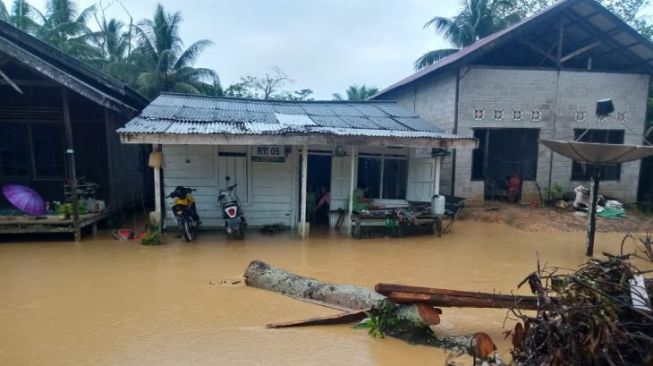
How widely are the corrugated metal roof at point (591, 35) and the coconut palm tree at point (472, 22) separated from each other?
7.73 metres

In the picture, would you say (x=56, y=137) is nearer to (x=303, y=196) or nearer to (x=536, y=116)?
(x=303, y=196)

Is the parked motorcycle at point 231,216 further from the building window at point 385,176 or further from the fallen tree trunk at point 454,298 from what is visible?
the fallen tree trunk at point 454,298

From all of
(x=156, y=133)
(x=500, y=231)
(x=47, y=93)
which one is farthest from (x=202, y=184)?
(x=500, y=231)

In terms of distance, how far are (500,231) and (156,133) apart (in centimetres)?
831

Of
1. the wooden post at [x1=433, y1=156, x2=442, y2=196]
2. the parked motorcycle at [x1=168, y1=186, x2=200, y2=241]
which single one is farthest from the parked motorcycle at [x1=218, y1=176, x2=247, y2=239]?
the wooden post at [x1=433, y1=156, x2=442, y2=196]

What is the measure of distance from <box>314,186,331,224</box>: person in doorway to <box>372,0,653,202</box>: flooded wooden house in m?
4.04

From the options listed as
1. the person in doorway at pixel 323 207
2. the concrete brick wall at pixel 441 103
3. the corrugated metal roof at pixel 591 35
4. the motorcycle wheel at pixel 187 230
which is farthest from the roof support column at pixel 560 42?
the motorcycle wheel at pixel 187 230

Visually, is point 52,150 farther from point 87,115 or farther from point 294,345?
point 294,345

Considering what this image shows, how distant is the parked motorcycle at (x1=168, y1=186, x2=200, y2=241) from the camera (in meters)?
8.18

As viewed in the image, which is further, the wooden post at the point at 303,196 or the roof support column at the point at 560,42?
the roof support column at the point at 560,42

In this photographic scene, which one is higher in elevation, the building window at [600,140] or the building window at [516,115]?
the building window at [516,115]

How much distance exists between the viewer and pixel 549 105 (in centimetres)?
1241

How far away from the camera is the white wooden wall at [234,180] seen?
30.4ft

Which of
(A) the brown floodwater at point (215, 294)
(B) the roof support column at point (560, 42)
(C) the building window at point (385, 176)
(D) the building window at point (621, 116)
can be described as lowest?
(A) the brown floodwater at point (215, 294)
